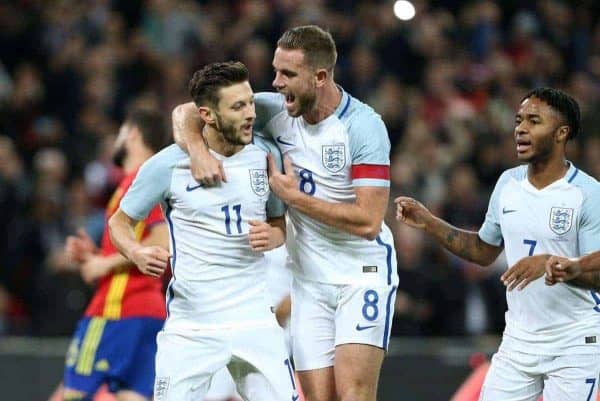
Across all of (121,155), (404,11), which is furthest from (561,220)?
(404,11)

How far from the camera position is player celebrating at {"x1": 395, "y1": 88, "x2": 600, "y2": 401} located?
21.3 ft

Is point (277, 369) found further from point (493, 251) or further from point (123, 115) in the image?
point (123, 115)

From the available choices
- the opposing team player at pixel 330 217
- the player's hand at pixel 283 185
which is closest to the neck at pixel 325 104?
the opposing team player at pixel 330 217

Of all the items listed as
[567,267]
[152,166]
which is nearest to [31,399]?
[152,166]

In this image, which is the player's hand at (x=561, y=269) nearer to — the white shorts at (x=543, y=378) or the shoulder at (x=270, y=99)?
the white shorts at (x=543, y=378)

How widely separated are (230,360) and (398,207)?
1.18 meters

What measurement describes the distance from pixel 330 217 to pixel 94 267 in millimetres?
2041

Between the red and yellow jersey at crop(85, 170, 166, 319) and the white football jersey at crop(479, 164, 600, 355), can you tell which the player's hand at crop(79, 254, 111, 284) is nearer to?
the red and yellow jersey at crop(85, 170, 166, 319)

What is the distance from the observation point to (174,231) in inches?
253

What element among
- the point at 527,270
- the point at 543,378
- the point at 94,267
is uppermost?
the point at 527,270

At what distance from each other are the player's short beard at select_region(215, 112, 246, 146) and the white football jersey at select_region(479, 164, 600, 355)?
137 cm

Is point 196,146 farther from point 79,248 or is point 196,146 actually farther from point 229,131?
point 79,248

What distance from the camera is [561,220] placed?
648 centimetres

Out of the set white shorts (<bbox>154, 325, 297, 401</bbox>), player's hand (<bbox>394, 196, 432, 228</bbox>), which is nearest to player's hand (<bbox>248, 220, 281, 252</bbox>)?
white shorts (<bbox>154, 325, 297, 401</bbox>)
